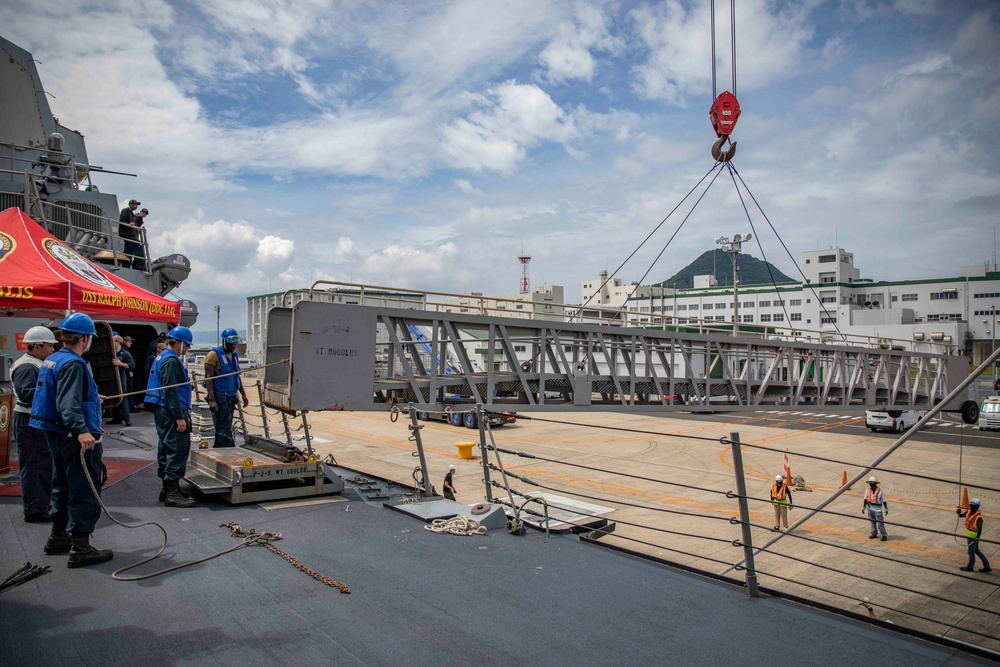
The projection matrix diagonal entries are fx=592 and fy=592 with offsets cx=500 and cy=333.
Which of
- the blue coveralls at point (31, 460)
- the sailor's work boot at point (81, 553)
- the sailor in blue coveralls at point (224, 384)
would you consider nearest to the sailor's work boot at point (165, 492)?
the blue coveralls at point (31, 460)

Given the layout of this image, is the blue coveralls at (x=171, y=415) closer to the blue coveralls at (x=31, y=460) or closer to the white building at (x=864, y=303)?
the blue coveralls at (x=31, y=460)

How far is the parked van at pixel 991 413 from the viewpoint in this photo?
97.3ft

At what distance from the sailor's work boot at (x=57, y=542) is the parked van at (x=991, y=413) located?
123 feet

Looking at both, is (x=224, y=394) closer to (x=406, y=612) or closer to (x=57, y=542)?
(x=57, y=542)

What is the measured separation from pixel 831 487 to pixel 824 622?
1745 centimetres

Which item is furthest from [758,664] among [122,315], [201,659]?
[122,315]

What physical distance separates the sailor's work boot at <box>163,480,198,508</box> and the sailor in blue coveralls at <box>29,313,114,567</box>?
1.59 m

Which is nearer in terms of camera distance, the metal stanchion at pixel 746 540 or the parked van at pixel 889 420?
the metal stanchion at pixel 746 540

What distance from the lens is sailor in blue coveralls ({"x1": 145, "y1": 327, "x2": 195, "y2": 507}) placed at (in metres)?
6.45

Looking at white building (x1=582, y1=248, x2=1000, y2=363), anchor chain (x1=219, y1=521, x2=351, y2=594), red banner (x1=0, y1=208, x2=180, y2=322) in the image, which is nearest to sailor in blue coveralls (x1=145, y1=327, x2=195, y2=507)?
anchor chain (x1=219, y1=521, x2=351, y2=594)

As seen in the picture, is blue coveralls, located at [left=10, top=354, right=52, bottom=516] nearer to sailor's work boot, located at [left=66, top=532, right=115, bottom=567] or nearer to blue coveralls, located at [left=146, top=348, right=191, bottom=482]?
blue coveralls, located at [left=146, top=348, right=191, bottom=482]

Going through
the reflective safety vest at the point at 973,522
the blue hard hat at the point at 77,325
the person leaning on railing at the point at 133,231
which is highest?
the person leaning on railing at the point at 133,231

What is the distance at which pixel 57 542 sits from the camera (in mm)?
4797

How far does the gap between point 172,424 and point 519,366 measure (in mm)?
4635
